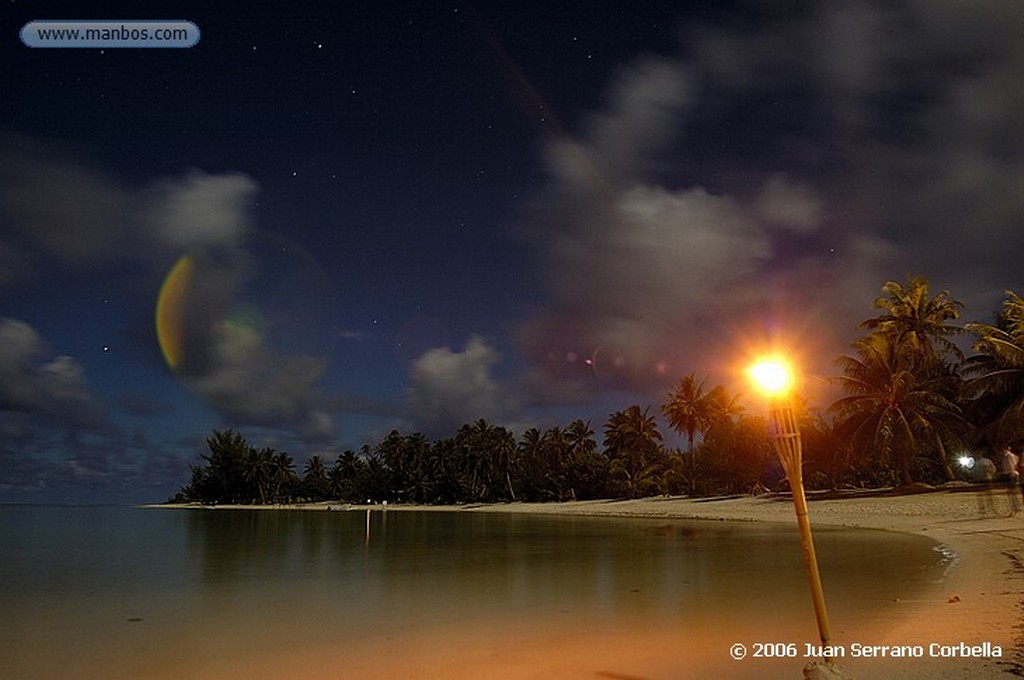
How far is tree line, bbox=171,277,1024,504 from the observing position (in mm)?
40438

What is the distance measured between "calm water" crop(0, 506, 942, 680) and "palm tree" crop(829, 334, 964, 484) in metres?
12.2

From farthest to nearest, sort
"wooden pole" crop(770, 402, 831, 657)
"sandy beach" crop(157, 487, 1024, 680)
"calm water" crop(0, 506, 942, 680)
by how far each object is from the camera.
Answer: "calm water" crop(0, 506, 942, 680)
"sandy beach" crop(157, 487, 1024, 680)
"wooden pole" crop(770, 402, 831, 657)

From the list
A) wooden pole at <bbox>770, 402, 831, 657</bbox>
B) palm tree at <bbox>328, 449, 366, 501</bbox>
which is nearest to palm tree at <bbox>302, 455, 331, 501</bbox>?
palm tree at <bbox>328, 449, 366, 501</bbox>

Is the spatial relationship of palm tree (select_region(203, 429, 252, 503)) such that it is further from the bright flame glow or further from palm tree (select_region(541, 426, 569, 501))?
the bright flame glow

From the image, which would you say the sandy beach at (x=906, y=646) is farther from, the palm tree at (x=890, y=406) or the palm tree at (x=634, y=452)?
the palm tree at (x=634, y=452)

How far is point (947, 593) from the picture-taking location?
13602 millimetres

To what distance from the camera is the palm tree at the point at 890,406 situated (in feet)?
139

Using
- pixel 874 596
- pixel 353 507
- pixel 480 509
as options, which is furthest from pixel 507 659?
pixel 353 507

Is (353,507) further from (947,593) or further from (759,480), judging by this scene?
(947,593)

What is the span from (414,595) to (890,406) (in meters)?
35.3

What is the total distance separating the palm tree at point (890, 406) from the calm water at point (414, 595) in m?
12.2

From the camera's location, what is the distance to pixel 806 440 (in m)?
54.5

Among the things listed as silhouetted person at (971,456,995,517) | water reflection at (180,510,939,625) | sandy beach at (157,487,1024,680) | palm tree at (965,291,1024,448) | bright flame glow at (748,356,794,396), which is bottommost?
water reflection at (180,510,939,625)

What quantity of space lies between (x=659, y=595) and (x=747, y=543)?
545 inches
